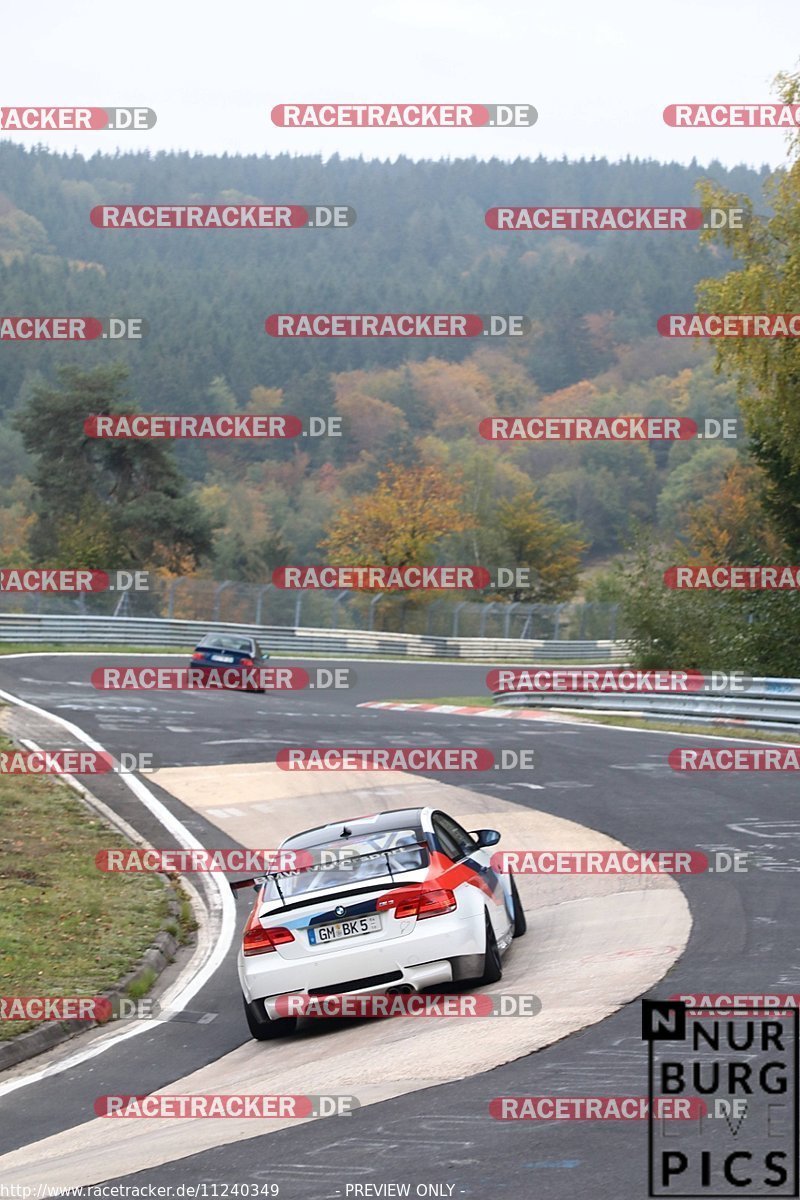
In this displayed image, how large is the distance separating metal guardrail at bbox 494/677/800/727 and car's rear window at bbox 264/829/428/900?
50.7 feet

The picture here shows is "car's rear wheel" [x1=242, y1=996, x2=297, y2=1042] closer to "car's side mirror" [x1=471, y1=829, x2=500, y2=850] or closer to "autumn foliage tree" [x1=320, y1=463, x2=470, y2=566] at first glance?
"car's side mirror" [x1=471, y1=829, x2=500, y2=850]

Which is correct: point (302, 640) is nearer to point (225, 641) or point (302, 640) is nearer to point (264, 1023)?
point (225, 641)

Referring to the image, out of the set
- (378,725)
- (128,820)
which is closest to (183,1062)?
(128,820)

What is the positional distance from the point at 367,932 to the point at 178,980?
281 cm

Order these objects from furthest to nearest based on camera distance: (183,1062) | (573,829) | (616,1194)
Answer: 1. (573,829)
2. (183,1062)
3. (616,1194)

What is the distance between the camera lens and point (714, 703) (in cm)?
2673

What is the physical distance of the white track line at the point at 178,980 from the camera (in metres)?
Result: 9.30

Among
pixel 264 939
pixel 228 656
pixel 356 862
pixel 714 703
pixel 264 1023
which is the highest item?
pixel 228 656

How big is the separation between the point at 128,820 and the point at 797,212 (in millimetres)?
18201

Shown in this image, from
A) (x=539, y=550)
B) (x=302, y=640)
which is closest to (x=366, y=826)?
(x=302, y=640)

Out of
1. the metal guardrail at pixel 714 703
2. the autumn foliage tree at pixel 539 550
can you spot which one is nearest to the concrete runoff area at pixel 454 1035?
the metal guardrail at pixel 714 703

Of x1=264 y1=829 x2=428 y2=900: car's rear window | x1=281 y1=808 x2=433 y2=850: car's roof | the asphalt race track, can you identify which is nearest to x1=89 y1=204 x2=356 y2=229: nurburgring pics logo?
the asphalt race track

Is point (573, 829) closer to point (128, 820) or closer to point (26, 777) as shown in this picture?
point (128, 820)

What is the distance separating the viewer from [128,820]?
1825 cm
